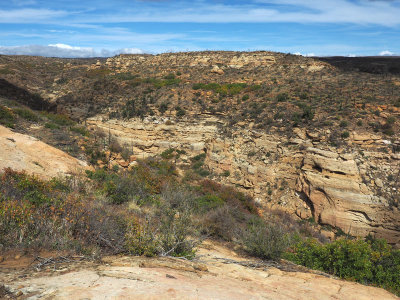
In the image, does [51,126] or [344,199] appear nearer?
[344,199]

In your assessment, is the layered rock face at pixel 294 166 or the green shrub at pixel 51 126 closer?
the layered rock face at pixel 294 166

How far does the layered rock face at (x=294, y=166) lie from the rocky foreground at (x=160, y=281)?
26.3 ft

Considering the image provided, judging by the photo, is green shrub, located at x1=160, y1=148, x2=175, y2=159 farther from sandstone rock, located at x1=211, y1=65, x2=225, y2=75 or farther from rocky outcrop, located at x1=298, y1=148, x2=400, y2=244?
sandstone rock, located at x1=211, y1=65, x2=225, y2=75

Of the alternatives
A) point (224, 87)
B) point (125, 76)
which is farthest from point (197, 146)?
point (125, 76)

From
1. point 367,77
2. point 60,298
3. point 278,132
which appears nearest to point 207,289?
point 60,298

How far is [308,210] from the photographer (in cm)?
1310

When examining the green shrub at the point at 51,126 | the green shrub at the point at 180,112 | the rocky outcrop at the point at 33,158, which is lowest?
the rocky outcrop at the point at 33,158

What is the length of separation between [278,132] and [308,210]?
4.91 meters

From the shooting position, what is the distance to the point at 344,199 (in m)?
12.0

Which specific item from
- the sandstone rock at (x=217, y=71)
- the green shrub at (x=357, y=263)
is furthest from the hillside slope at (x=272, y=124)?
the green shrub at (x=357, y=263)

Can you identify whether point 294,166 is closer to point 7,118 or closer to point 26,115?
point 7,118

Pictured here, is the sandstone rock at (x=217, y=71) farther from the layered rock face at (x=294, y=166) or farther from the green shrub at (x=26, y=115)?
the green shrub at (x=26, y=115)

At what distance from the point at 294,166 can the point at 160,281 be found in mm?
12210

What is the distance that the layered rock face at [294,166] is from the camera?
38.2 feet
